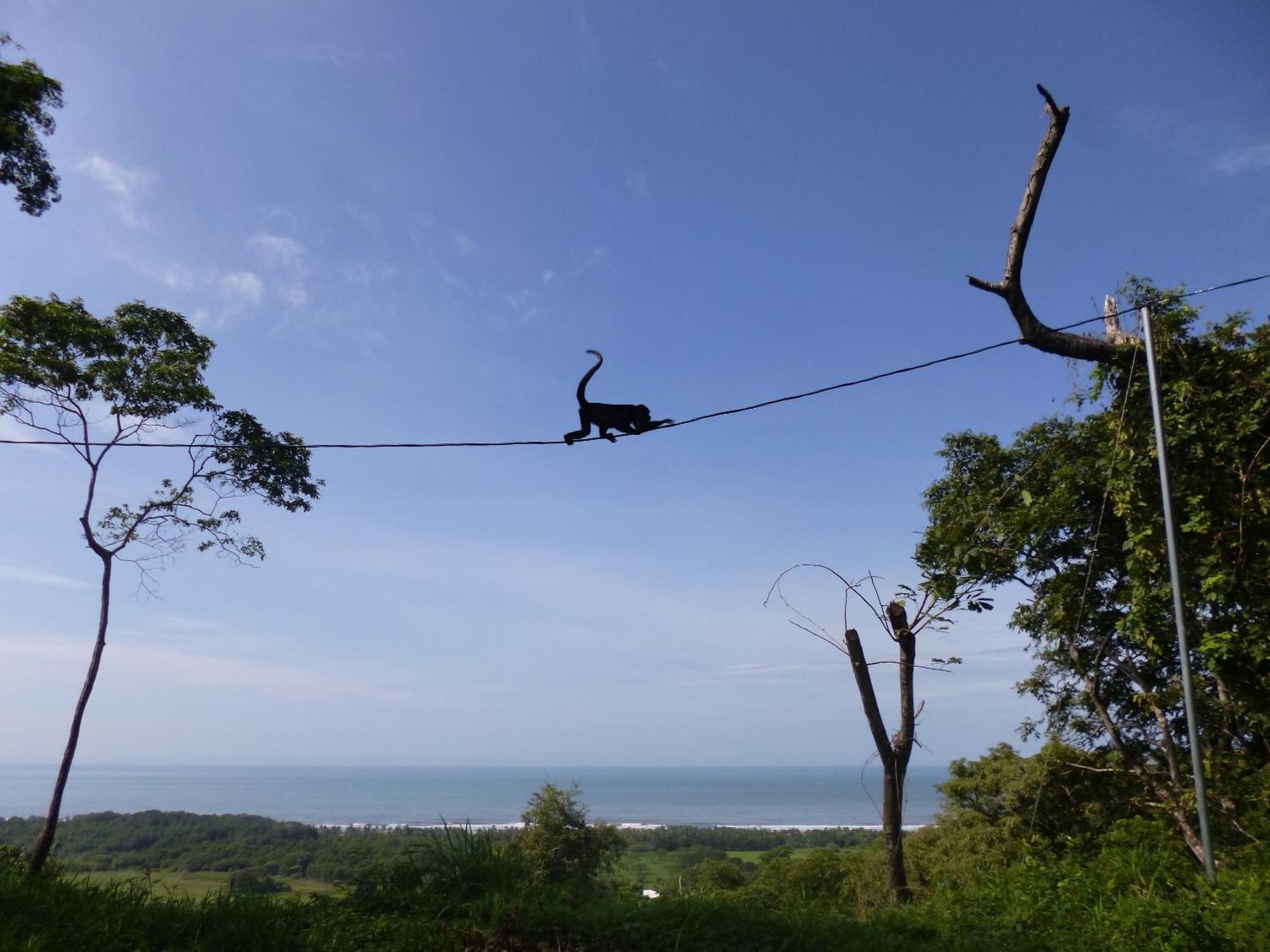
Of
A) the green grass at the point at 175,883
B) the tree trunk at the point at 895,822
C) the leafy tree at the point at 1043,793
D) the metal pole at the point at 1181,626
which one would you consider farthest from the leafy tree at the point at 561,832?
the metal pole at the point at 1181,626

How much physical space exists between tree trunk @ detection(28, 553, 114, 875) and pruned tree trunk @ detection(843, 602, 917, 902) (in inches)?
413

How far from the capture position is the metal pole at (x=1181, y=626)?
430 cm

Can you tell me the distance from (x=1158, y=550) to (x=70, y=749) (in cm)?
1383

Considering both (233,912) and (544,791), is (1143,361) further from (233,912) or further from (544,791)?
(544,791)

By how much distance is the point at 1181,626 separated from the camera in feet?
14.4

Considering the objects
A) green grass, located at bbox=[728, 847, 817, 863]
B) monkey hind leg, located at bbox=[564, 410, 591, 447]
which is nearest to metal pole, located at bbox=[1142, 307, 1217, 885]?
monkey hind leg, located at bbox=[564, 410, 591, 447]

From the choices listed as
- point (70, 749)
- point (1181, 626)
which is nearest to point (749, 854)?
point (70, 749)

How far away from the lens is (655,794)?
165000mm

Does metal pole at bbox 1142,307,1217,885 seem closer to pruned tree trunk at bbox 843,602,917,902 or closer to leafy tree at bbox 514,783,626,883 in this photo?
pruned tree trunk at bbox 843,602,917,902

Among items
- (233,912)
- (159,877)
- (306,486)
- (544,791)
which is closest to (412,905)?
(233,912)

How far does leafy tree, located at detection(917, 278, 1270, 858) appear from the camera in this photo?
19.0 ft

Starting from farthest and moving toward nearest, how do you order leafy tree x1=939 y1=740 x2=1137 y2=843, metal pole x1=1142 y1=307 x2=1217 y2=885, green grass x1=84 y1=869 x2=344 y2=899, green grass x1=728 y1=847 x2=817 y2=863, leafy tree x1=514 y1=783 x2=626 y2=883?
green grass x1=728 y1=847 x2=817 y2=863
leafy tree x1=514 y1=783 x2=626 y2=883
leafy tree x1=939 y1=740 x2=1137 y2=843
green grass x1=84 y1=869 x2=344 y2=899
metal pole x1=1142 y1=307 x2=1217 y2=885

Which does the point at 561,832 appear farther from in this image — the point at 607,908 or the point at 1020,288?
the point at 1020,288

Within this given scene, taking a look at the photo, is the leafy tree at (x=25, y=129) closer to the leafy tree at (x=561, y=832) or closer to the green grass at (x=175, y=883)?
the green grass at (x=175, y=883)
